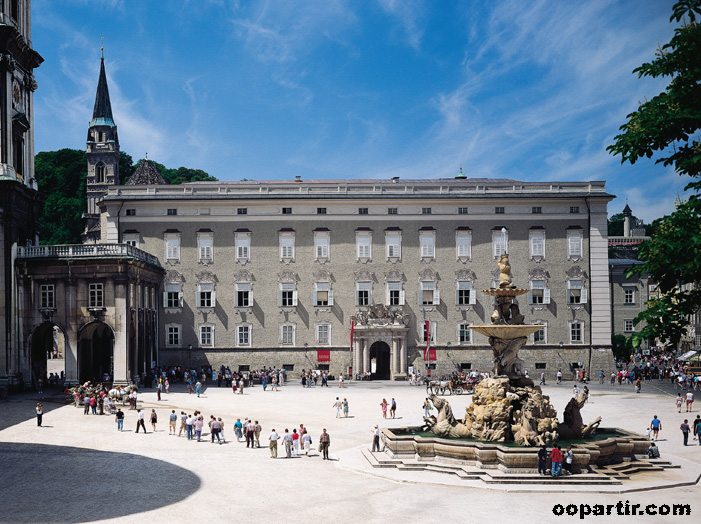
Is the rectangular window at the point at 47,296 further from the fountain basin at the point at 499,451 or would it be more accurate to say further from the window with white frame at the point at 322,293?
the fountain basin at the point at 499,451

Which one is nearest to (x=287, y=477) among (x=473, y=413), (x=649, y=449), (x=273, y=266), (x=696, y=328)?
(x=473, y=413)

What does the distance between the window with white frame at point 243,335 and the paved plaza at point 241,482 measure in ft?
69.1

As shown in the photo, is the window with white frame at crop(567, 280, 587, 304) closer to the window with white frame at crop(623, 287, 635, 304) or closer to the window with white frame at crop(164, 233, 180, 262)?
the window with white frame at crop(623, 287, 635, 304)

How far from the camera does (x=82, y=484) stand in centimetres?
2316

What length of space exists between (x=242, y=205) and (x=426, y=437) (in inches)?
1483

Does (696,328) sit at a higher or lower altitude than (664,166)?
lower

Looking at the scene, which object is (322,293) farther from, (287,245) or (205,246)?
(205,246)

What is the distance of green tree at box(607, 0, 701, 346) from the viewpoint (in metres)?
15.2

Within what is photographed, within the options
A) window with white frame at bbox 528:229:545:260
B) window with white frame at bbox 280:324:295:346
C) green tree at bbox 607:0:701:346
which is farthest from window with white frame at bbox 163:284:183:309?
green tree at bbox 607:0:701:346

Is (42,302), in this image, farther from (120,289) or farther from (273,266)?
(273,266)

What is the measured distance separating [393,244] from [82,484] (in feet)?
135

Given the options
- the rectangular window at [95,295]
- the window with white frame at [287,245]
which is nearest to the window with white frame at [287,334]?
the window with white frame at [287,245]

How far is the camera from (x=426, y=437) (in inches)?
1088

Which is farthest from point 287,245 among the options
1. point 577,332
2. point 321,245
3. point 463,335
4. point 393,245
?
point 577,332
